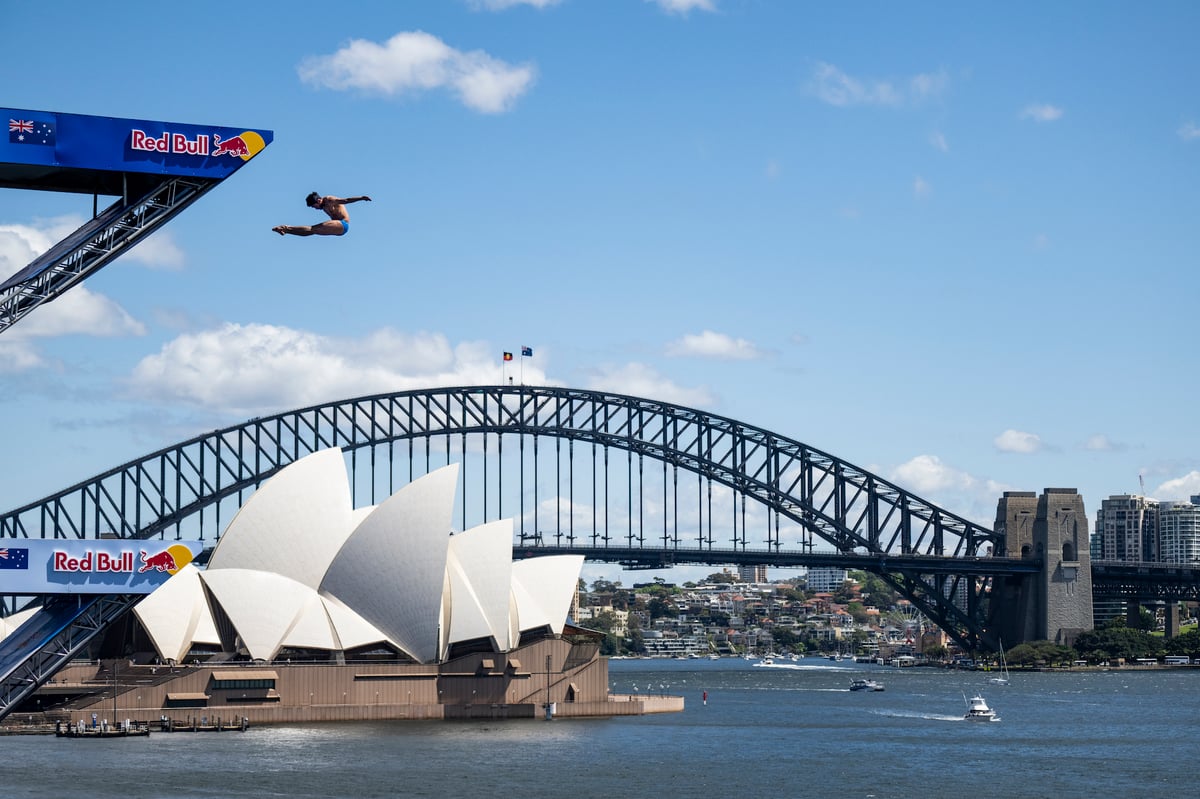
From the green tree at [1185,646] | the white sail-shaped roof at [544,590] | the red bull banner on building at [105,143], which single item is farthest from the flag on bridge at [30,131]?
the green tree at [1185,646]

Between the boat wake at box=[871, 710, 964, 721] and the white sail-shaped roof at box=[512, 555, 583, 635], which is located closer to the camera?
the white sail-shaped roof at box=[512, 555, 583, 635]

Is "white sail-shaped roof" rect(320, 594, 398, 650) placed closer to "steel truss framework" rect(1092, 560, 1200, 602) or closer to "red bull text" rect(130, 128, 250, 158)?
"red bull text" rect(130, 128, 250, 158)

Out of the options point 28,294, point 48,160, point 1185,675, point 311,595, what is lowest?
point 1185,675

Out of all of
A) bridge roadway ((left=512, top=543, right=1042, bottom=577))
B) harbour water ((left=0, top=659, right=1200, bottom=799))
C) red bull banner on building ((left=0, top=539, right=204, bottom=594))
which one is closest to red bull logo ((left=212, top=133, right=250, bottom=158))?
red bull banner on building ((left=0, top=539, right=204, bottom=594))

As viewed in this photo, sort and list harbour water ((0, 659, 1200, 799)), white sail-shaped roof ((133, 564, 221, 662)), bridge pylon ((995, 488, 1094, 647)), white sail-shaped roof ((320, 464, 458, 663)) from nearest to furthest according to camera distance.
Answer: harbour water ((0, 659, 1200, 799)) < white sail-shaped roof ((133, 564, 221, 662)) < white sail-shaped roof ((320, 464, 458, 663)) < bridge pylon ((995, 488, 1094, 647))

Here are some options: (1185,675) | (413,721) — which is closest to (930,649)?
(1185,675)

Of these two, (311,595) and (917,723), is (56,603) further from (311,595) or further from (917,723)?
(917,723)
